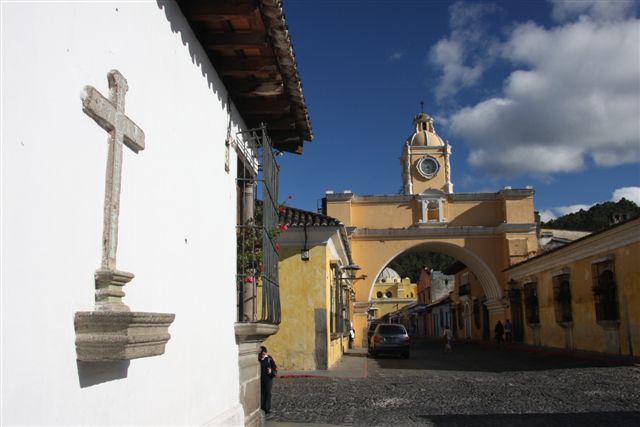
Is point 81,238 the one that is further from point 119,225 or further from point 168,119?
point 168,119

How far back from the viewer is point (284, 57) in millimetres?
5672

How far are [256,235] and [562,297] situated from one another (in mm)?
19364

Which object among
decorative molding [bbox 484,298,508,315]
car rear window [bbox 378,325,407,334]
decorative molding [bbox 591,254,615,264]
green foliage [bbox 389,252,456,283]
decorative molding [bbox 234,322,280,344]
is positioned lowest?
car rear window [bbox 378,325,407,334]

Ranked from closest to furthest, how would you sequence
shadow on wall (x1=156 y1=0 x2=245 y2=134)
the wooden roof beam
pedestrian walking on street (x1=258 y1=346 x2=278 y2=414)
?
shadow on wall (x1=156 y1=0 x2=245 y2=134) → the wooden roof beam → pedestrian walking on street (x1=258 y1=346 x2=278 y2=414)

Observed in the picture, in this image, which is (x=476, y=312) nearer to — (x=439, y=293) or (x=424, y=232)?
(x=424, y=232)

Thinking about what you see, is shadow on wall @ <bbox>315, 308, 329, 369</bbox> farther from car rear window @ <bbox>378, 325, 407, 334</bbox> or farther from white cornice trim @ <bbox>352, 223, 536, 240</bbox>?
white cornice trim @ <bbox>352, 223, 536, 240</bbox>

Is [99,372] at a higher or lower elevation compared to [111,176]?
lower

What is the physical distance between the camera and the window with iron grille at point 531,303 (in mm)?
26953

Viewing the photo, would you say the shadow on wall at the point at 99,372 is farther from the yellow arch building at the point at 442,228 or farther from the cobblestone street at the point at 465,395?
the yellow arch building at the point at 442,228

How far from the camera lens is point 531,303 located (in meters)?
27.4

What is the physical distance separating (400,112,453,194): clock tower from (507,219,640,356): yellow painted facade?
7.71 metres

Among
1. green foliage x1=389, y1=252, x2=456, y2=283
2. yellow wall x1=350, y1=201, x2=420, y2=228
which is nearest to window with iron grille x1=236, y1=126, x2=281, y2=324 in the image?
yellow wall x1=350, y1=201, x2=420, y2=228

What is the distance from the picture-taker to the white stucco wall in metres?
2.38

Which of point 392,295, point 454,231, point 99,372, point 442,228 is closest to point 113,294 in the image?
point 99,372
